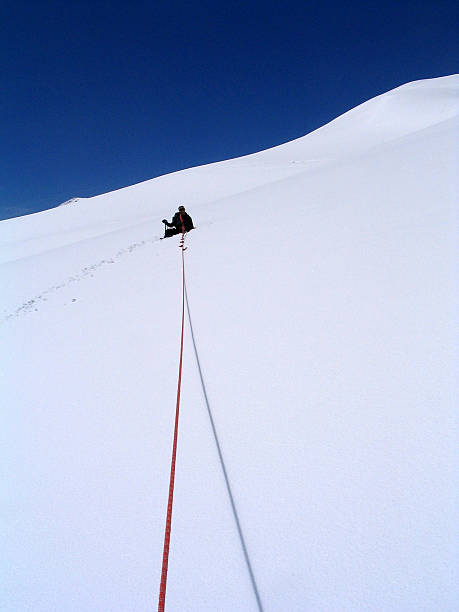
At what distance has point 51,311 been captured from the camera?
4.80 meters

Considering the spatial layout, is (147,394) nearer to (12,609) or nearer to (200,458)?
(200,458)

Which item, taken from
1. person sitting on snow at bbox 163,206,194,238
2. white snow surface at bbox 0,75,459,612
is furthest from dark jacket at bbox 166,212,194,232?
white snow surface at bbox 0,75,459,612

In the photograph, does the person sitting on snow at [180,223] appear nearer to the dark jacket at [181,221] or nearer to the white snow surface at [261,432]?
the dark jacket at [181,221]

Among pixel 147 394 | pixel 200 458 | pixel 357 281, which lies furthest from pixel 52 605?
pixel 357 281

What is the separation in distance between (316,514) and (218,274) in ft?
11.2

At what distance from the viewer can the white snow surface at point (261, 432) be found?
1284 mm

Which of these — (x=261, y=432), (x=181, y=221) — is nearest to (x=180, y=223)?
(x=181, y=221)

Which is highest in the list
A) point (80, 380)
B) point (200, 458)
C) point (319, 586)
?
point (80, 380)

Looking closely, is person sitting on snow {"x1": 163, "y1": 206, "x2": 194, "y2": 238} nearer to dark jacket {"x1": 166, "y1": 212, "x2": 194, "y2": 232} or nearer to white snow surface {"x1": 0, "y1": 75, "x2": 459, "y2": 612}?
dark jacket {"x1": 166, "y1": 212, "x2": 194, "y2": 232}

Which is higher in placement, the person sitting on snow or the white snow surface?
the person sitting on snow

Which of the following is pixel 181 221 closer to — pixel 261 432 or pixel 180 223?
pixel 180 223

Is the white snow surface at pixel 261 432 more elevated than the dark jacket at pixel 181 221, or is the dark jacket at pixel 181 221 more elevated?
the dark jacket at pixel 181 221

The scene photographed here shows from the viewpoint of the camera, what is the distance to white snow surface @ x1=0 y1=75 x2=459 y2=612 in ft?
4.21

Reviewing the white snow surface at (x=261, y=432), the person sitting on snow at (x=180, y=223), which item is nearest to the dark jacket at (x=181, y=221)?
the person sitting on snow at (x=180, y=223)
